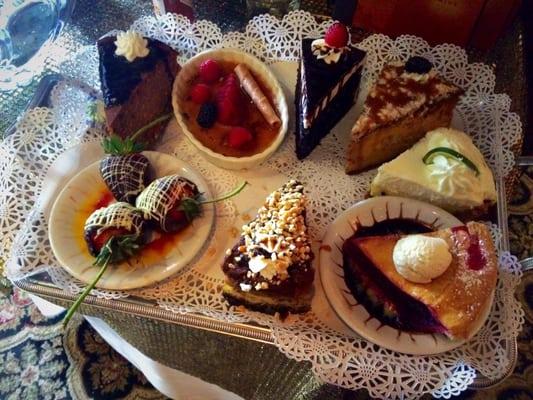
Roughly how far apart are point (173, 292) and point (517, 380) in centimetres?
128

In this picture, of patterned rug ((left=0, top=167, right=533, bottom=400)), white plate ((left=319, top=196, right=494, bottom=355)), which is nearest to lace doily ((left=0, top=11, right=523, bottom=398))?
white plate ((left=319, top=196, right=494, bottom=355))

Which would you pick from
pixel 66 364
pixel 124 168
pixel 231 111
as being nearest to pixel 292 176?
pixel 231 111

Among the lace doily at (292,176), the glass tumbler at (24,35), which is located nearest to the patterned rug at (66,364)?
the lace doily at (292,176)

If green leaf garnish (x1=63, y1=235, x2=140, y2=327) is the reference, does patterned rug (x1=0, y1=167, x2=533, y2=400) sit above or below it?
below

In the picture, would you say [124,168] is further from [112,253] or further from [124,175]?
[112,253]

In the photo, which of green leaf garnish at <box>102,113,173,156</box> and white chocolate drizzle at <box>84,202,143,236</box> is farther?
green leaf garnish at <box>102,113,173,156</box>

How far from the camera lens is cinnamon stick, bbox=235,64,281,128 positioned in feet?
5.11

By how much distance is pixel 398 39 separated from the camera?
1.68m

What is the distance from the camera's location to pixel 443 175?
141 centimetres

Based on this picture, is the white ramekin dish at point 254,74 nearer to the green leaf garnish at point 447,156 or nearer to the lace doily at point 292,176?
the lace doily at point 292,176

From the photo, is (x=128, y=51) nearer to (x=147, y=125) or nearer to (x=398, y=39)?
(x=147, y=125)

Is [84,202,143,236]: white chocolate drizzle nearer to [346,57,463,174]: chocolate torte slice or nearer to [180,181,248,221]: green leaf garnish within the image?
[180,181,248,221]: green leaf garnish

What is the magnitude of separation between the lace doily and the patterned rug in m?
0.66

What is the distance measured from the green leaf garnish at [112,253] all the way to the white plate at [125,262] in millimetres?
39
